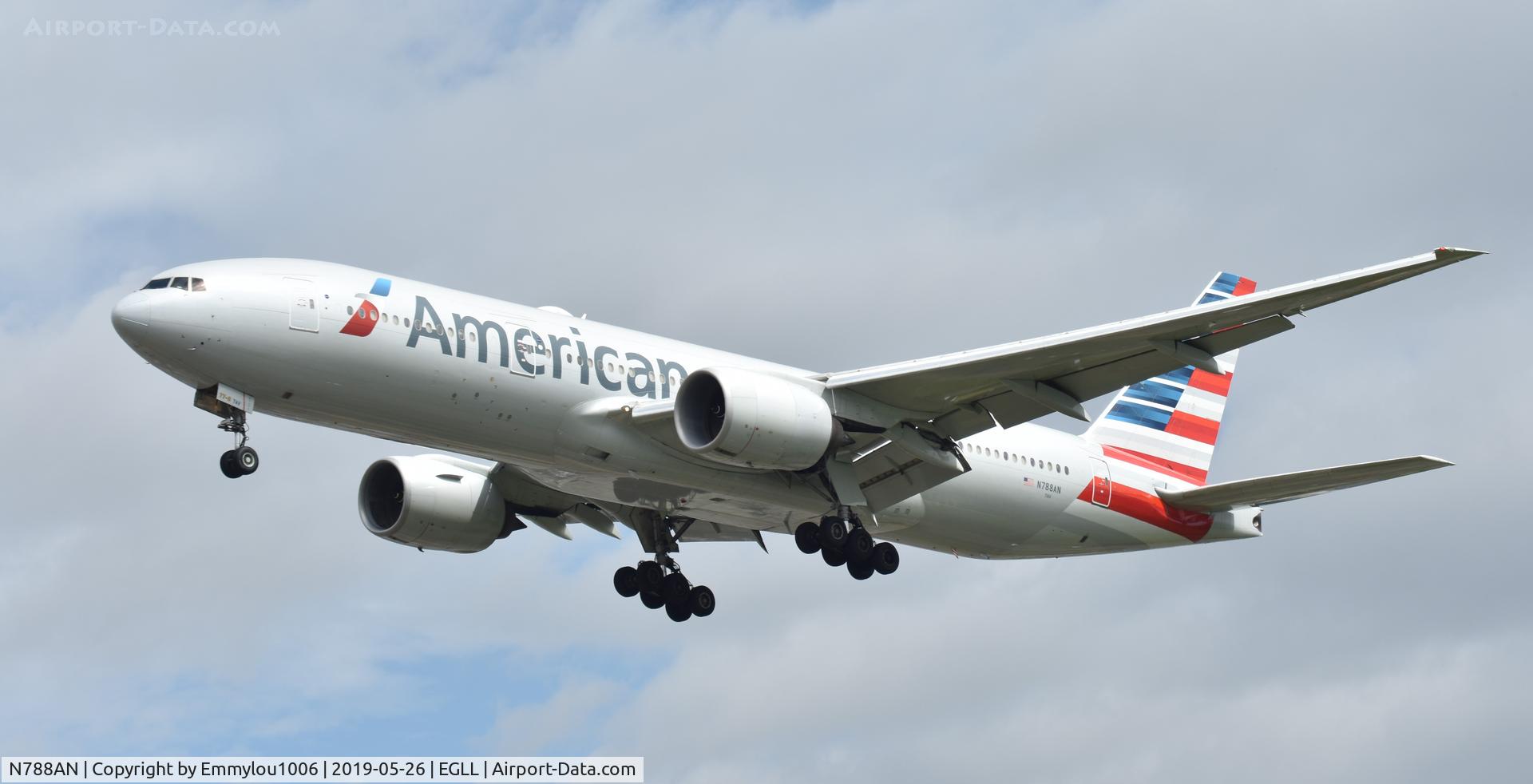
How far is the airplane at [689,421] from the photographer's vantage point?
26.5 meters

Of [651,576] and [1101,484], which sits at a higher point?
[1101,484]

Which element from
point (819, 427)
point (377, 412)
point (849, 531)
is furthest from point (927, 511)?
point (377, 412)

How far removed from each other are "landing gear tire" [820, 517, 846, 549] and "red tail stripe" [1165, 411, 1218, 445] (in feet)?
35.1

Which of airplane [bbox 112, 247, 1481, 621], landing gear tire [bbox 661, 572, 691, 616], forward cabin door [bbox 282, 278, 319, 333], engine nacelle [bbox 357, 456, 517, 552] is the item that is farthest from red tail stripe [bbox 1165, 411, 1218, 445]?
forward cabin door [bbox 282, 278, 319, 333]

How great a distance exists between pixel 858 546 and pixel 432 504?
914 centimetres

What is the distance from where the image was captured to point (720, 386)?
2855 cm

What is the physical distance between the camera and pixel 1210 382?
1603 inches

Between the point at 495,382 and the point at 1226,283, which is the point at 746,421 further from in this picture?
the point at 1226,283

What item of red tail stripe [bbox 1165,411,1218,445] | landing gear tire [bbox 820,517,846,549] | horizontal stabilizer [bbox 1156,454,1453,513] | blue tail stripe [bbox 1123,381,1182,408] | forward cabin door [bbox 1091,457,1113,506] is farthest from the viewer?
blue tail stripe [bbox 1123,381,1182,408]

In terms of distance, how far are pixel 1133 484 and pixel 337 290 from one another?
17664 mm

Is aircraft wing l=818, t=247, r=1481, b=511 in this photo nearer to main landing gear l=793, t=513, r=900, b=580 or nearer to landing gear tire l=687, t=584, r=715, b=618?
main landing gear l=793, t=513, r=900, b=580

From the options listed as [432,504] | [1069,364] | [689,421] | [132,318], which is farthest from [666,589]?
[132,318]

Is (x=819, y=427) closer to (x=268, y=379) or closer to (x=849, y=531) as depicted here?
(x=849, y=531)

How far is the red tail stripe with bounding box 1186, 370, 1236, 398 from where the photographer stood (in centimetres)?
4025
